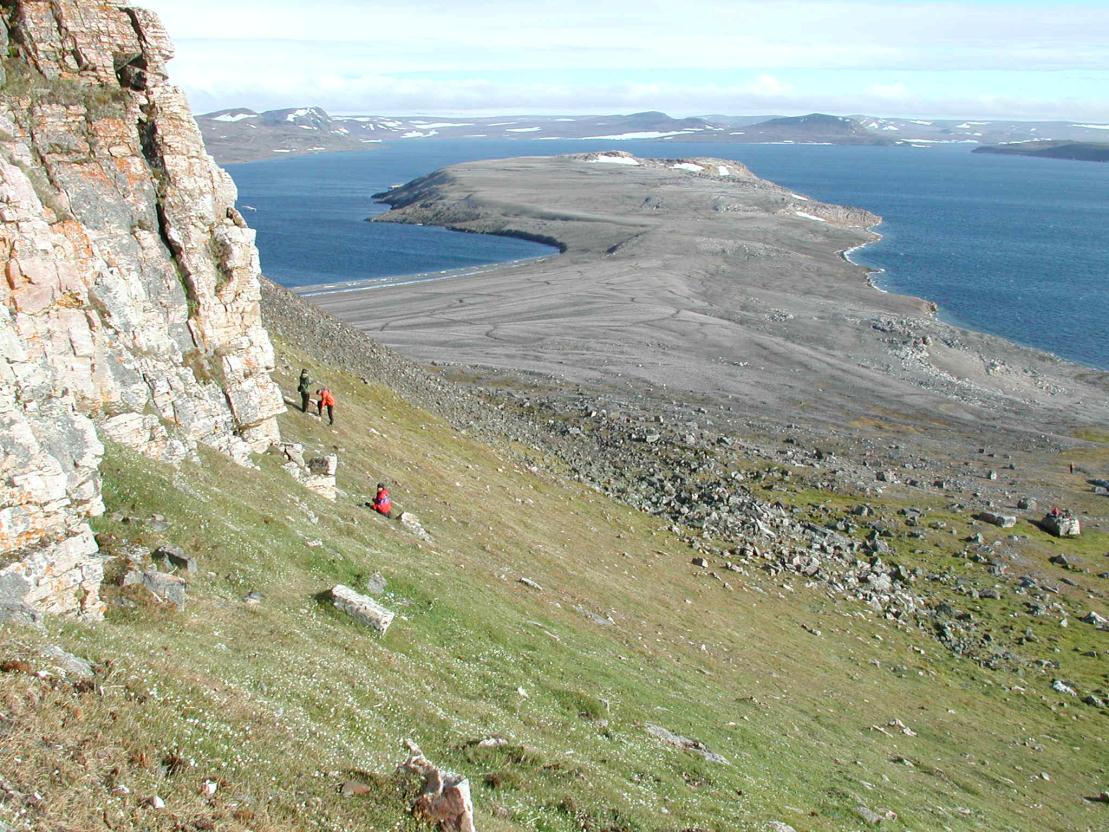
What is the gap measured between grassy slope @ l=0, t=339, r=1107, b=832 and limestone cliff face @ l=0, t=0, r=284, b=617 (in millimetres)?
2402

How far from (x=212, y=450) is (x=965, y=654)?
34.7 m

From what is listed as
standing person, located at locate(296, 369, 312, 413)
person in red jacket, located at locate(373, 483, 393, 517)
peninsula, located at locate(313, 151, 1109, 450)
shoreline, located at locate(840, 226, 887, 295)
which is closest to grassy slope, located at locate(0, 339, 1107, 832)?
person in red jacket, located at locate(373, 483, 393, 517)

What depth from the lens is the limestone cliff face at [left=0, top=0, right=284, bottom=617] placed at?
19.5 meters

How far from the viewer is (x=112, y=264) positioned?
2609 centimetres

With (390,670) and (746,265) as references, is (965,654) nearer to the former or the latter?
(390,670)

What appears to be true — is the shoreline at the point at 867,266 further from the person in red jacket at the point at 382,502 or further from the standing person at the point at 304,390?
the person in red jacket at the point at 382,502

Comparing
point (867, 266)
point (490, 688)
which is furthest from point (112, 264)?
point (867, 266)

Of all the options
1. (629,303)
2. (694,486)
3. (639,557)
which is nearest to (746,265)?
(629,303)

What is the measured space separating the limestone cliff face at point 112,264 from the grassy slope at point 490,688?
2402 millimetres

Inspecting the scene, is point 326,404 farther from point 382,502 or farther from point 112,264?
point 112,264

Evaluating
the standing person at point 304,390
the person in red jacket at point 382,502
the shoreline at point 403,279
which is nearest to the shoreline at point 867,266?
the shoreline at point 403,279

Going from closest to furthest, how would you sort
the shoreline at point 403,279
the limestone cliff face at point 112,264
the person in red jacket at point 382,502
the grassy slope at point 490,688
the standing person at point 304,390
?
the grassy slope at point 490,688
the limestone cliff face at point 112,264
the person in red jacket at point 382,502
the standing person at point 304,390
the shoreline at point 403,279

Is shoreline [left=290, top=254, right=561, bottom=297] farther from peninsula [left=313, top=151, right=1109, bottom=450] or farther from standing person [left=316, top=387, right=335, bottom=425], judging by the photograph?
standing person [left=316, top=387, right=335, bottom=425]

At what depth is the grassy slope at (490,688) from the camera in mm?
11602
